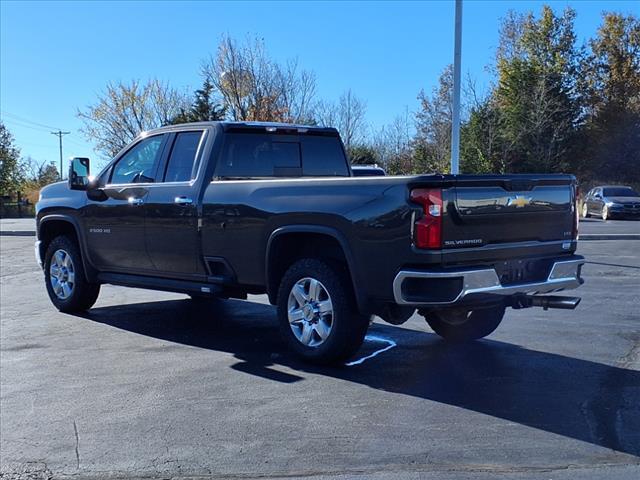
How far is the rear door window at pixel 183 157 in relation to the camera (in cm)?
725

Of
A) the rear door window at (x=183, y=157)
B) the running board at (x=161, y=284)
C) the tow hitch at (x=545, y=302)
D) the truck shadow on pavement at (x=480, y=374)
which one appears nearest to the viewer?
the truck shadow on pavement at (x=480, y=374)

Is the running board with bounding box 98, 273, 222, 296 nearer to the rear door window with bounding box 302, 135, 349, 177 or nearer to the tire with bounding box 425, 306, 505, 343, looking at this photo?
the rear door window with bounding box 302, 135, 349, 177

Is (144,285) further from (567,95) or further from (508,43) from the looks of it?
(508,43)

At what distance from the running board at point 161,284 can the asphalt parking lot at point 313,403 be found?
53cm

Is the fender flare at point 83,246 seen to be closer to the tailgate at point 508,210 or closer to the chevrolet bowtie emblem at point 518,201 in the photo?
the tailgate at point 508,210

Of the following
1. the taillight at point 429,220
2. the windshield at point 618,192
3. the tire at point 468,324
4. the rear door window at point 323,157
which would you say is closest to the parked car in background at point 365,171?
the rear door window at point 323,157

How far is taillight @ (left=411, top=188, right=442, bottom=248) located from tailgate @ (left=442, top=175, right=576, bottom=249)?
5 centimetres

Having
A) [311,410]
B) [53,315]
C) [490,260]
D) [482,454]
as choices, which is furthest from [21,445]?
[53,315]

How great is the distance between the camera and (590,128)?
47.8m

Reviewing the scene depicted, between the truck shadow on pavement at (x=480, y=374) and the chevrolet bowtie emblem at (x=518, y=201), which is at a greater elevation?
the chevrolet bowtie emblem at (x=518, y=201)

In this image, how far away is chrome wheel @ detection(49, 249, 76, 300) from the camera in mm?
8711

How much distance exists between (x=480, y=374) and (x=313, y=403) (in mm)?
1524

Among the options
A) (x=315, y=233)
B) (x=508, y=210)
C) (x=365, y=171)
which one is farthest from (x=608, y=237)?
(x=315, y=233)

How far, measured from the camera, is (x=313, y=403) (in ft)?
16.8
